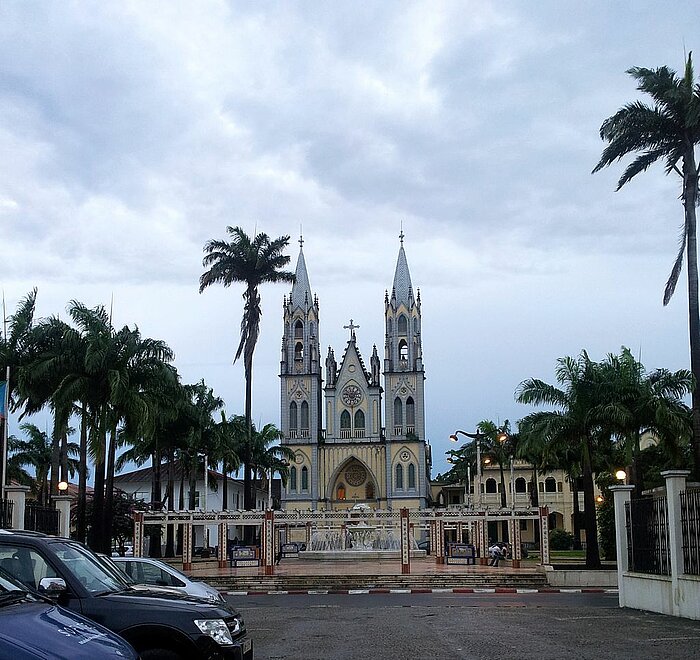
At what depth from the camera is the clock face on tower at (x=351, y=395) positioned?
291 feet

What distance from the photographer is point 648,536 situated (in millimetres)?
20125

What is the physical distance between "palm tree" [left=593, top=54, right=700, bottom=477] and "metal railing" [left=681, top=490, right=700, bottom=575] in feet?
41.5

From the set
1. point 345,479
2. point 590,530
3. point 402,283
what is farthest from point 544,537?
point 402,283

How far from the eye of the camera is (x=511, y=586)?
30.0 m

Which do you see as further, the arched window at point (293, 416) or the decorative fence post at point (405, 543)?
the arched window at point (293, 416)

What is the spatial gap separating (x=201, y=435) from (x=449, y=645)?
40634mm

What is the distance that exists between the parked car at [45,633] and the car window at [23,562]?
2004 mm

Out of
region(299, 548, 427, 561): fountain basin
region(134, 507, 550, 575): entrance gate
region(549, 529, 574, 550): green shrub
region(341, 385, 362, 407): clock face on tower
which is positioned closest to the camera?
region(134, 507, 550, 575): entrance gate

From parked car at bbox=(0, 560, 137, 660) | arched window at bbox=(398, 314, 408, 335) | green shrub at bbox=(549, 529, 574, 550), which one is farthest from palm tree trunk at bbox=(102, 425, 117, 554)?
arched window at bbox=(398, 314, 408, 335)

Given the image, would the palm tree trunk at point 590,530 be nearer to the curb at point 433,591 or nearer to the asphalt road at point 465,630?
the curb at point 433,591

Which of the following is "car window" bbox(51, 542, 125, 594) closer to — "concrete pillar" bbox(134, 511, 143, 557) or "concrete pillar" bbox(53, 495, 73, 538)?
"concrete pillar" bbox(53, 495, 73, 538)

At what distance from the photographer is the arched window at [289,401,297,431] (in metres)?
86.9

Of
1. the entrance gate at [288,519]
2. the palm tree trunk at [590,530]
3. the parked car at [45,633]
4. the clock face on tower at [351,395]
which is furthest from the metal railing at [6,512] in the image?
the clock face on tower at [351,395]

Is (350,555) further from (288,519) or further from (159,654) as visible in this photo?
(159,654)
